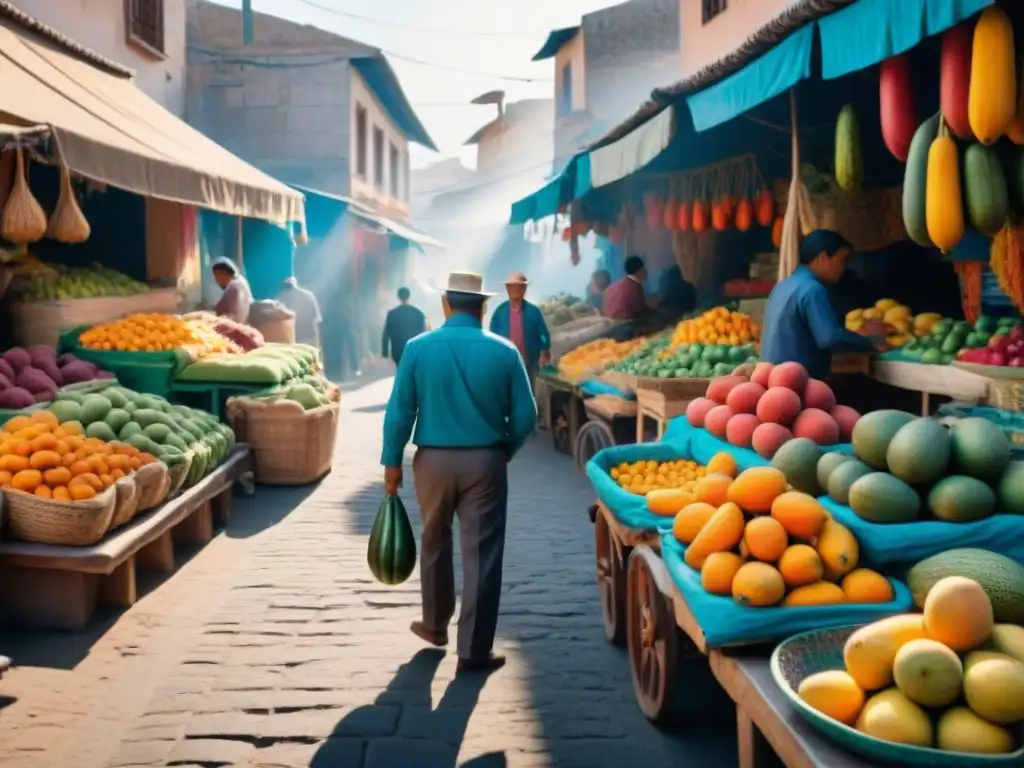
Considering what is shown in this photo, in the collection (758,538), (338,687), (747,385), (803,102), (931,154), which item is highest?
(803,102)

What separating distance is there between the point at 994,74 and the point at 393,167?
2784 cm

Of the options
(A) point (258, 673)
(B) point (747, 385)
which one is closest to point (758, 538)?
(B) point (747, 385)

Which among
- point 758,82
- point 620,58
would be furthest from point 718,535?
point 620,58

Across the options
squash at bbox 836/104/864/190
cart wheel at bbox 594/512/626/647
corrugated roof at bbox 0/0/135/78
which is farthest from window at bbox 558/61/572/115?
cart wheel at bbox 594/512/626/647

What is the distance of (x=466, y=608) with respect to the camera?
4957mm

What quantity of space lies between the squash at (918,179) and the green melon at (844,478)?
163 centimetres

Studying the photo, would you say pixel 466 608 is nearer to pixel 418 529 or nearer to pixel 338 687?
pixel 338 687

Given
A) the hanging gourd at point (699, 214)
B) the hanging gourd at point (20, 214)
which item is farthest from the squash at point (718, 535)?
the hanging gourd at point (699, 214)

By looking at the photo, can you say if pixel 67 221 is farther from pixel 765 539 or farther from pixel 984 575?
pixel 984 575

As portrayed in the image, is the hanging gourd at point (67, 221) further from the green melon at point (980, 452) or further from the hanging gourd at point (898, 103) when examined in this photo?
the green melon at point (980, 452)

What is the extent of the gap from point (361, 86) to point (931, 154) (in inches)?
826

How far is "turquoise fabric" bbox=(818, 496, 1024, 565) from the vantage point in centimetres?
352

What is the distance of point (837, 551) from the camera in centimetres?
346

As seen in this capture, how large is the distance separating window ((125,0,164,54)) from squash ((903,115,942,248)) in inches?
505
